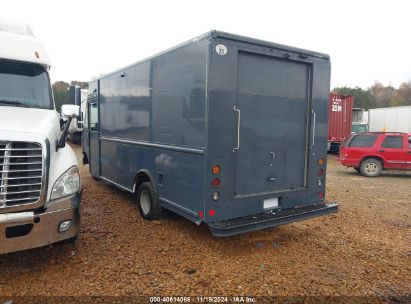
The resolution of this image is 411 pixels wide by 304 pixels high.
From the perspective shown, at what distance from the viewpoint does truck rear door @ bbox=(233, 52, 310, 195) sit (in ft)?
15.9

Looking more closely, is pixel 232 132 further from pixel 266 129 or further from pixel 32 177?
pixel 32 177

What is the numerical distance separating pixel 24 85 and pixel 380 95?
2992 inches

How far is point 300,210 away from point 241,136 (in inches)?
65.5

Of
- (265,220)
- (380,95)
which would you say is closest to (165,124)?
(265,220)

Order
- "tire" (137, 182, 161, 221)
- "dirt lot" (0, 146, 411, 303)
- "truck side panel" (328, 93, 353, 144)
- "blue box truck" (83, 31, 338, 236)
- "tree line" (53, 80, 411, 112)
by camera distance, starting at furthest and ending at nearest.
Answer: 1. "tree line" (53, 80, 411, 112)
2. "truck side panel" (328, 93, 353, 144)
3. "tire" (137, 182, 161, 221)
4. "blue box truck" (83, 31, 338, 236)
5. "dirt lot" (0, 146, 411, 303)

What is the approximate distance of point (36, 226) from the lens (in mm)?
3771

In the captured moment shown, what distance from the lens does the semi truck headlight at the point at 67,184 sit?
13.2 feet

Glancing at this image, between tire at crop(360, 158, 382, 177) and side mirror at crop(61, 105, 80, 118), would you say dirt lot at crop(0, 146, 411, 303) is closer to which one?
side mirror at crop(61, 105, 80, 118)

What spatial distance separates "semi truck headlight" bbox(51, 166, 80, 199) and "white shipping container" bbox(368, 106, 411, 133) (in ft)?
82.2

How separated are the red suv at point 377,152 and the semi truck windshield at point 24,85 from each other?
12.0 m

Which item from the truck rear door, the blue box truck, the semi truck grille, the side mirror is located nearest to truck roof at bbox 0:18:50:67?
the side mirror

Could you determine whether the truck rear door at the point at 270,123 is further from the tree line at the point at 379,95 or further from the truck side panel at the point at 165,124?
the tree line at the point at 379,95

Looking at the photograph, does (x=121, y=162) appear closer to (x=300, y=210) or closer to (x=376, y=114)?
(x=300, y=210)

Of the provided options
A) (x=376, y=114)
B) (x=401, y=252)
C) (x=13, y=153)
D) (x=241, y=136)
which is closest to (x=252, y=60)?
(x=241, y=136)
